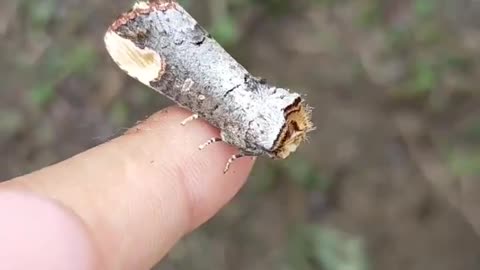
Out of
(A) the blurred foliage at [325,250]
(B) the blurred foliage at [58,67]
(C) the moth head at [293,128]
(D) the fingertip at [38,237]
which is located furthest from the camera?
(B) the blurred foliage at [58,67]

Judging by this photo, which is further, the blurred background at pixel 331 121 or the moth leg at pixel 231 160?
the blurred background at pixel 331 121

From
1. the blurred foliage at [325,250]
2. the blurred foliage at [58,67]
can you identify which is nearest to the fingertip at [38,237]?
the blurred foliage at [325,250]

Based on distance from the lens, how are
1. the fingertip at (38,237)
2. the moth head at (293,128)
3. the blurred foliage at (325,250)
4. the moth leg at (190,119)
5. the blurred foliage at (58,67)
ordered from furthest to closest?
the blurred foliage at (58,67)
the blurred foliage at (325,250)
the moth leg at (190,119)
the moth head at (293,128)
the fingertip at (38,237)

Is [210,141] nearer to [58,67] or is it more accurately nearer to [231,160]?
[231,160]

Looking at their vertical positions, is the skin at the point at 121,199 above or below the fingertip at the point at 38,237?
above

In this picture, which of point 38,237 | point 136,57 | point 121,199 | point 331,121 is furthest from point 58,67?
point 38,237

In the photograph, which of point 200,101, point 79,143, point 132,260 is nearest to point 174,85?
Result: point 200,101

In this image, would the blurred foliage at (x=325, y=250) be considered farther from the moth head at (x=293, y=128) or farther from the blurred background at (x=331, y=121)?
the moth head at (x=293, y=128)

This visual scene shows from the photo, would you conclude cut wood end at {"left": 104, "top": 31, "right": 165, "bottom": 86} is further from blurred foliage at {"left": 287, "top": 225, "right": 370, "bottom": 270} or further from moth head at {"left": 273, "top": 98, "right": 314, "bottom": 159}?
blurred foliage at {"left": 287, "top": 225, "right": 370, "bottom": 270}

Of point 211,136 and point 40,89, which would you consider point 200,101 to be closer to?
point 211,136
